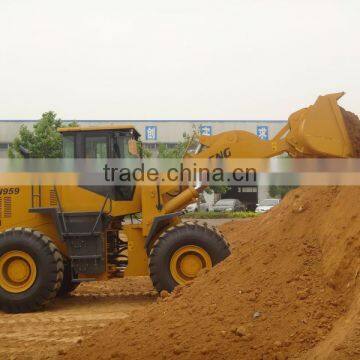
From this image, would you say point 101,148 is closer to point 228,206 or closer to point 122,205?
point 122,205

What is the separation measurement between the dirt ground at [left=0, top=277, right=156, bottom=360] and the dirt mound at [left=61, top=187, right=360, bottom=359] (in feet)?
3.40

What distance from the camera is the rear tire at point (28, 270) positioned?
447 inches

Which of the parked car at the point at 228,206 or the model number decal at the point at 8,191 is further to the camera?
the parked car at the point at 228,206

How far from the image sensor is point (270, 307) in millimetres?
7238

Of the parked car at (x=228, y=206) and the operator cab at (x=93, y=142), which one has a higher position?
the operator cab at (x=93, y=142)

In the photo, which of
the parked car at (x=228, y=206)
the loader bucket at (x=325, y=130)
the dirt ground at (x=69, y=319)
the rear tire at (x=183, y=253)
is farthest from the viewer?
the parked car at (x=228, y=206)

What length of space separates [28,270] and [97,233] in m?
1.33

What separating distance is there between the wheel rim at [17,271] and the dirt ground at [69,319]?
1.64 ft

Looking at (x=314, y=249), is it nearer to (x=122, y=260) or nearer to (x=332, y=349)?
(x=332, y=349)

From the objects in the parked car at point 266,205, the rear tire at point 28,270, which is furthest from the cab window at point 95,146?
the parked car at point 266,205

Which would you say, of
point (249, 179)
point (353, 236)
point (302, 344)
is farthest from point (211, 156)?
point (302, 344)

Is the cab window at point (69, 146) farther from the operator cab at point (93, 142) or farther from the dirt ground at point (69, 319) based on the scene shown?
the dirt ground at point (69, 319)

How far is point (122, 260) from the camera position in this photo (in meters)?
12.2

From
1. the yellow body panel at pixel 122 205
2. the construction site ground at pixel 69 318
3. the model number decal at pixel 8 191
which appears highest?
the model number decal at pixel 8 191
